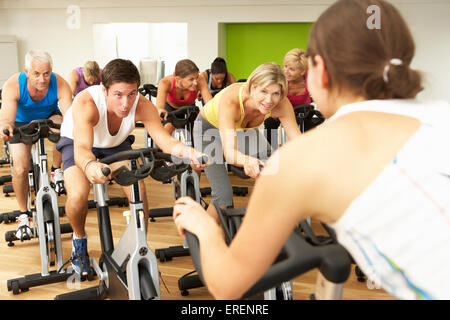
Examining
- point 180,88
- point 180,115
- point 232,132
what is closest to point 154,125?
point 232,132

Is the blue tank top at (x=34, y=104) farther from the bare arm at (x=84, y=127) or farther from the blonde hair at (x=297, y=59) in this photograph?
the blonde hair at (x=297, y=59)

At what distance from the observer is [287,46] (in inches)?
344

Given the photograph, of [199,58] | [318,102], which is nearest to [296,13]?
[199,58]

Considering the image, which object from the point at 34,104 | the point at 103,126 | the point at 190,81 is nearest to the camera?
the point at 103,126

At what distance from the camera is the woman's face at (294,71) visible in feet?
12.0

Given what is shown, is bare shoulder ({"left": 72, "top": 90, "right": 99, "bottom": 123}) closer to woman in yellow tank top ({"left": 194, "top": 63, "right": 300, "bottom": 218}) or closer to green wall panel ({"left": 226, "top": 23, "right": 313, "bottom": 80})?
woman in yellow tank top ({"left": 194, "top": 63, "right": 300, "bottom": 218})

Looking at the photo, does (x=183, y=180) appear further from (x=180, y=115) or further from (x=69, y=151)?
(x=69, y=151)

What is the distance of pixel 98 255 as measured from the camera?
3242 mm

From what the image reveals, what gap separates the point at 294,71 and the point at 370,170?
3028 mm

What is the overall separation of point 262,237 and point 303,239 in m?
0.18

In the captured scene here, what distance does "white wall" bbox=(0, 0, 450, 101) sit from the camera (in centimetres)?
760

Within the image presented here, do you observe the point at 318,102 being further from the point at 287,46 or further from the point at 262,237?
the point at 287,46

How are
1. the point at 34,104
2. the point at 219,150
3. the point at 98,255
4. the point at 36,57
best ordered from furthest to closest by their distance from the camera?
A: the point at 34,104
the point at 98,255
the point at 36,57
the point at 219,150

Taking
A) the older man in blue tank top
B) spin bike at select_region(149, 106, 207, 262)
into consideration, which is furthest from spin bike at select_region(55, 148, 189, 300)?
the older man in blue tank top
